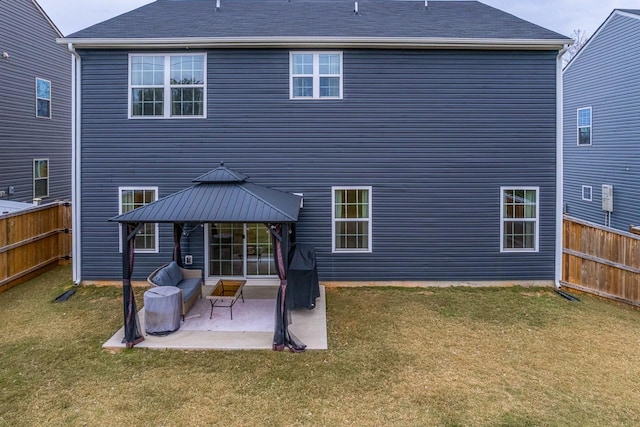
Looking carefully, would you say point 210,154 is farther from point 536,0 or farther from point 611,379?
point 536,0

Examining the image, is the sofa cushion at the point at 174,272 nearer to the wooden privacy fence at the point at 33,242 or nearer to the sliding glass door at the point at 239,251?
the sliding glass door at the point at 239,251

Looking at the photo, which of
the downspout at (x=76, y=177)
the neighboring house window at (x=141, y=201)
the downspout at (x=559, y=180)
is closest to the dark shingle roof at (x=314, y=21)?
the downspout at (x=76, y=177)

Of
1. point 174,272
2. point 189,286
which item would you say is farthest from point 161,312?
point 174,272

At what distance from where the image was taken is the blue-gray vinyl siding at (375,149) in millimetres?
9328

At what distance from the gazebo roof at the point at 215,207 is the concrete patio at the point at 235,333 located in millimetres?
1877

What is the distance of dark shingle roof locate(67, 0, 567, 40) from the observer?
30.2 ft

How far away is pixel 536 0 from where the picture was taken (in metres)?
24.0

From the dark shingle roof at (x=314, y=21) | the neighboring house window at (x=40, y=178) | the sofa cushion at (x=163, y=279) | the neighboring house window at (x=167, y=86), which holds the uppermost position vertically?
the dark shingle roof at (x=314, y=21)

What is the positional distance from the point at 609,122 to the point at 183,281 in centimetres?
1517

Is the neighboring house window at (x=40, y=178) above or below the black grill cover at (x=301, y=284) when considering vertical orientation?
above

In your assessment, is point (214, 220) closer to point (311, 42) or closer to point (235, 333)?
point (235, 333)

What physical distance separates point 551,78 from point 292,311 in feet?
26.1

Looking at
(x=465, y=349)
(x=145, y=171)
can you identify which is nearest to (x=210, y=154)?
(x=145, y=171)

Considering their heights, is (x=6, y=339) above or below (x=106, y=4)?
below
